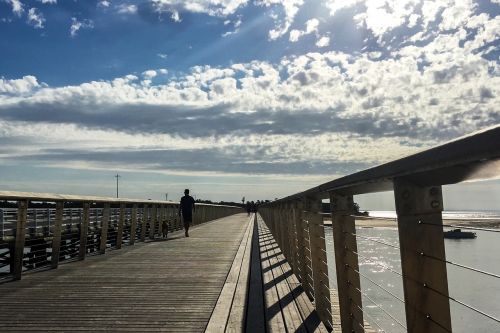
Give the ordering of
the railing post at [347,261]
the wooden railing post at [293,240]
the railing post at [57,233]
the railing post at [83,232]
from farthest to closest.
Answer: the railing post at [83,232] < the railing post at [57,233] < the wooden railing post at [293,240] < the railing post at [347,261]

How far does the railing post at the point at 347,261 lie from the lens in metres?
3.33

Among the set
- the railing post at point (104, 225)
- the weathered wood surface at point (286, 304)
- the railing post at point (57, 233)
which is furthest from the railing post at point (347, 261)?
the railing post at point (104, 225)

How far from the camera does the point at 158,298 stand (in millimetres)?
5379

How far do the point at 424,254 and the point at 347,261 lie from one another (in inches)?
56.4

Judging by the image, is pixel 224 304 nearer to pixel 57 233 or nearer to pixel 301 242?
pixel 301 242

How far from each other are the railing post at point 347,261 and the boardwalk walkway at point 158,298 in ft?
2.28

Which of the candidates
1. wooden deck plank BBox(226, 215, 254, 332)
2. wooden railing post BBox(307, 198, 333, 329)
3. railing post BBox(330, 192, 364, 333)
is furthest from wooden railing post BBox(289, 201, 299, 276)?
railing post BBox(330, 192, 364, 333)

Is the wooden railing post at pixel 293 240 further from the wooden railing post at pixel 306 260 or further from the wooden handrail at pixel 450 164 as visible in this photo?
the wooden handrail at pixel 450 164

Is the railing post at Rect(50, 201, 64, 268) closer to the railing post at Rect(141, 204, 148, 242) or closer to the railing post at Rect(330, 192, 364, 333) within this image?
the railing post at Rect(330, 192, 364, 333)

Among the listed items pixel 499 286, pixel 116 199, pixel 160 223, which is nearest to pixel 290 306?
pixel 116 199

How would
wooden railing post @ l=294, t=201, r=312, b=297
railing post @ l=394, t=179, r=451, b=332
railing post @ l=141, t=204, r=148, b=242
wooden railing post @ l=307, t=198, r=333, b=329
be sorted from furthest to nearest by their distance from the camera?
railing post @ l=141, t=204, r=148, b=242 → wooden railing post @ l=294, t=201, r=312, b=297 → wooden railing post @ l=307, t=198, r=333, b=329 → railing post @ l=394, t=179, r=451, b=332

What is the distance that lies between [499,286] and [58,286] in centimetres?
3594

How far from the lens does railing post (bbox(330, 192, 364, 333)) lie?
10.9ft

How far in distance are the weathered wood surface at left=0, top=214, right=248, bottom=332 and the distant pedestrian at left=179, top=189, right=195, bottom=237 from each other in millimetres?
6563
